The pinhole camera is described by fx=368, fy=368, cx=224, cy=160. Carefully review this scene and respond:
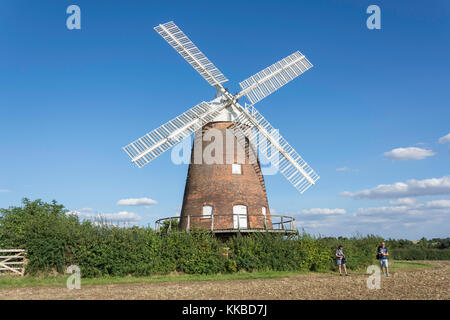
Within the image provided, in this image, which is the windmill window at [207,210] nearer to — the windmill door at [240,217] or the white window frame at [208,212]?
the white window frame at [208,212]

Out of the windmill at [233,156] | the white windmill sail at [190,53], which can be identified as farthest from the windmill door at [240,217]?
the white windmill sail at [190,53]

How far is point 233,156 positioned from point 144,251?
6.49m

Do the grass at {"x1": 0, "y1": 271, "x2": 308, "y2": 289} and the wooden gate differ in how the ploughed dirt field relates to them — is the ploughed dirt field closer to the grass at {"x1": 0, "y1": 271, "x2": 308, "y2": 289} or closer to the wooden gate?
the grass at {"x1": 0, "y1": 271, "x2": 308, "y2": 289}

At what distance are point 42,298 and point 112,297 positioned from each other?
2.08 metres

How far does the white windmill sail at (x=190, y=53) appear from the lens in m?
19.5

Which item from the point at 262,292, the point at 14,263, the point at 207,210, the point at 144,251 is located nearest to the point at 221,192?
the point at 207,210

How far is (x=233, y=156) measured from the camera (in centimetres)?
1922

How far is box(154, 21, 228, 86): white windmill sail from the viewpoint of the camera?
19516mm

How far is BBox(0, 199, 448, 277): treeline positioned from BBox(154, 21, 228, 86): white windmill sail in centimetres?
827

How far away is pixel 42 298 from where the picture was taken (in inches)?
419

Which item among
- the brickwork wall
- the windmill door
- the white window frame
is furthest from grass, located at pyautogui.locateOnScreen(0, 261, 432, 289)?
the white window frame

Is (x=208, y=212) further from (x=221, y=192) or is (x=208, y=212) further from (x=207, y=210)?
(x=221, y=192)

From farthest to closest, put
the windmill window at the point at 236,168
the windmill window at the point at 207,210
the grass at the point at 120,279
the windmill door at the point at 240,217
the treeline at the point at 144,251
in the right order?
the windmill window at the point at 236,168 < the windmill window at the point at 207,210 < the windmill door at the point at 240,217 < the treeline at the point at 144,251 < the grass at the point at 120,279
